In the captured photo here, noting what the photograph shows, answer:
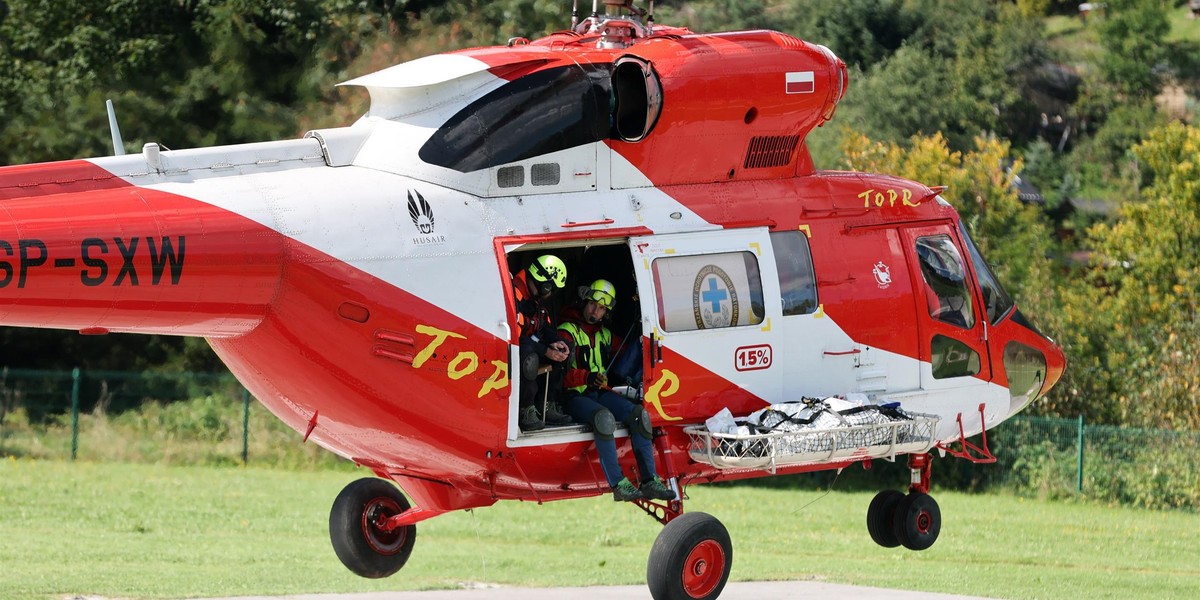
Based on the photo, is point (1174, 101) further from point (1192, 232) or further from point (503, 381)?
point (503, 381)

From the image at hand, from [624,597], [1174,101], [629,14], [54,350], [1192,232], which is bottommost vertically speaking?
[1174,101]

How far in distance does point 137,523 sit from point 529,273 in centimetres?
1355

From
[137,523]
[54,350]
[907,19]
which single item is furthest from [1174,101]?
[137,523]

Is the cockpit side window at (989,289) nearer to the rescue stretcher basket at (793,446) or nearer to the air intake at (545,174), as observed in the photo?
the rescue stretcher basket at (793,446)

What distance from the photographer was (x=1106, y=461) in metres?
29.7

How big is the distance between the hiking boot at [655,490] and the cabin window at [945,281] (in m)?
3.35

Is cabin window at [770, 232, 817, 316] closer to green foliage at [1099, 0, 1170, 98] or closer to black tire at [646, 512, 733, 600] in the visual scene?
black tire at [646, 512, 733, 600]

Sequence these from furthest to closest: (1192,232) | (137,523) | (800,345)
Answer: (1192,232) < (137,523) < (800,345)

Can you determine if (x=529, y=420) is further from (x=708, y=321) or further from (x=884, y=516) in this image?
(x=884, y=516)

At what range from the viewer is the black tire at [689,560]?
12.2 metres

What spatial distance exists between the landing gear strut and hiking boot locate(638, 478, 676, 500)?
9.82ft

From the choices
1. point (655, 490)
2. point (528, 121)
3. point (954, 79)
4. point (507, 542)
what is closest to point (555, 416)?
point (655, 490)

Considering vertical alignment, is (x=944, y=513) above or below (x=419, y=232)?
below

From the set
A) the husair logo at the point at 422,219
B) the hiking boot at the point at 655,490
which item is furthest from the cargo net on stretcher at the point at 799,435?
the husair logo at the point at 422,219
